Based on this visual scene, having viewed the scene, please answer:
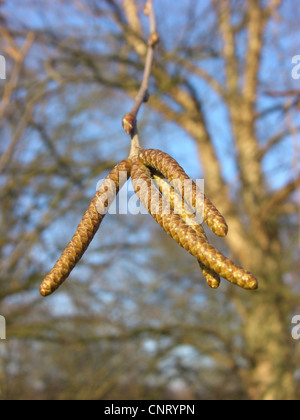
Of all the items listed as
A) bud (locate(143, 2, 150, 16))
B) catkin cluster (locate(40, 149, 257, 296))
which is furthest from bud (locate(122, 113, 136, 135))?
bud (locate(143, 2, 150, 16))

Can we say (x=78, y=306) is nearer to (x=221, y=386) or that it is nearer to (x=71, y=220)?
(x=71, y=220)

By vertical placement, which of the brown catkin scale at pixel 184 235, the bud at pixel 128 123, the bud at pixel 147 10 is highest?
the bud at pixel 147 10

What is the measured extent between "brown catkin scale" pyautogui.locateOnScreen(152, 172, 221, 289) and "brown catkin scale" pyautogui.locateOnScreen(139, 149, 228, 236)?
0.03m

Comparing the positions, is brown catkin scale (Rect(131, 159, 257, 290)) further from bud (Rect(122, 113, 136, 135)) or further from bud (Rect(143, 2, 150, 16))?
bud (Rect(143, 2, 150, 16))

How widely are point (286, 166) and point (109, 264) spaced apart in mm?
2045

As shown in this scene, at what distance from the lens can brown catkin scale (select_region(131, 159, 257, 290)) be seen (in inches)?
24.8

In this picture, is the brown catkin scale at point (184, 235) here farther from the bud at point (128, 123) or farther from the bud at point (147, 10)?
the bud at point (147, 10)

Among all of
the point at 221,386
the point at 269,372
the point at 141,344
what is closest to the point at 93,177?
the point at 141,344

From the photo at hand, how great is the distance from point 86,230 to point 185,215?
176mm

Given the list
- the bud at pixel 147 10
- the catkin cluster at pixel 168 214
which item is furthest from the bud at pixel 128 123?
the bud at pixel 147 10

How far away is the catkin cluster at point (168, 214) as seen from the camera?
A: 0.65 metres

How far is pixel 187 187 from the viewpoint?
0.73 m

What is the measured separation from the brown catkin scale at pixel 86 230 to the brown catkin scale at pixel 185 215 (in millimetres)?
82

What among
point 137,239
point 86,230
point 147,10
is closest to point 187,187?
point 86,230
